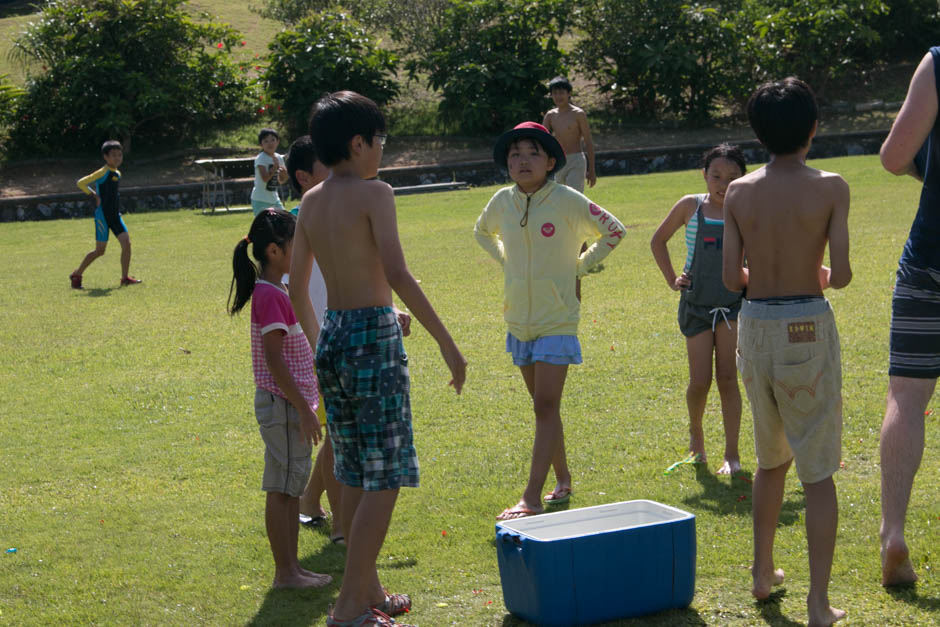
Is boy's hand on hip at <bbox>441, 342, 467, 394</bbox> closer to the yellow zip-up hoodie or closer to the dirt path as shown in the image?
the yellow zip-up hoodie

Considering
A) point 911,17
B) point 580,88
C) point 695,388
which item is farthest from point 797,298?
point 911,17

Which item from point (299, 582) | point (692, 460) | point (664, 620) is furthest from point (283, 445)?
point (692, 460)

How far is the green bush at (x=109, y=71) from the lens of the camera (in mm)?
25080

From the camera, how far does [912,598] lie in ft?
11.8

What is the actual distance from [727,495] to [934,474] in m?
1.00

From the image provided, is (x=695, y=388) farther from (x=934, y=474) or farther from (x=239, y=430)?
(x=239, y=430)

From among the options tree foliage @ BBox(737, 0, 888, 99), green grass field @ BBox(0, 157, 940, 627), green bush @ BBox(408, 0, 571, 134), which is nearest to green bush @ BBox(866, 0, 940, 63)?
tree foliage @ BBox(737, 0, 888, 99)

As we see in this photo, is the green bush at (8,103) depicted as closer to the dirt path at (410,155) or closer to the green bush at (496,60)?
the dirt path at (410,155)

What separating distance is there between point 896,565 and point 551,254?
200 cm

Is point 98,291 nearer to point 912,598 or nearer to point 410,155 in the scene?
point 912,598

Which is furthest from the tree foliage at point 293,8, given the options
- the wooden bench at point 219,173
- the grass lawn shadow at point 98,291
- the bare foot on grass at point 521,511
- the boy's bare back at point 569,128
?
the bare foot on grass at point 521,511

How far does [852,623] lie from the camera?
11.2 ft

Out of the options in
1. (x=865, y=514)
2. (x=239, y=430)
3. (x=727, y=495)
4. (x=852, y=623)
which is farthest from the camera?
(x=239, y=430)

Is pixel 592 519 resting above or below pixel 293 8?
below
